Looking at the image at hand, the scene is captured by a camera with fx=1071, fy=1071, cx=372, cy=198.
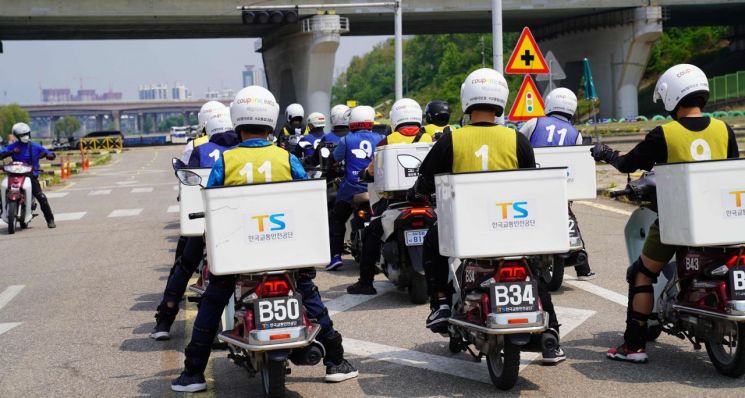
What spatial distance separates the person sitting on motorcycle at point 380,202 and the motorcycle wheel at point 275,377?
406cm

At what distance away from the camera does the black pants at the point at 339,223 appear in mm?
12195

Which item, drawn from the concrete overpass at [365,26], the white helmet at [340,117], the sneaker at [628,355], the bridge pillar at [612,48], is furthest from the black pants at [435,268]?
the bridge pillar at [612,48]

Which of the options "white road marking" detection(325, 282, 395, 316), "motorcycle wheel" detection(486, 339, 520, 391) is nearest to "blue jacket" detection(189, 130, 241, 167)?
"white road marking" detection(325, 282, 395, 316)

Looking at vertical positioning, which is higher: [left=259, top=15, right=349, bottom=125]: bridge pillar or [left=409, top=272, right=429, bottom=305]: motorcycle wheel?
[left=259, top=15, right=349, bottom=125]: bridge pillar

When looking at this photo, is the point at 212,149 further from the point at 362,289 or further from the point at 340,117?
the point at 340,117

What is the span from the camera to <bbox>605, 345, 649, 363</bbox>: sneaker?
6.98 meters

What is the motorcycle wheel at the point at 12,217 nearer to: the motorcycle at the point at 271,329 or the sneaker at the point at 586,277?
the sneaker at the point at 586,277

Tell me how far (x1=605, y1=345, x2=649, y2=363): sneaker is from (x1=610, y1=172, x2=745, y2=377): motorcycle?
228 millimetres

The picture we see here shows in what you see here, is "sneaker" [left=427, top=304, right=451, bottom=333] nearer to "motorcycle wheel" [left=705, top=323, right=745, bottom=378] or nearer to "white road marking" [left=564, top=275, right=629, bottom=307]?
"motorcycle wheel" [left=705, top=323, right=745, bottom=378]

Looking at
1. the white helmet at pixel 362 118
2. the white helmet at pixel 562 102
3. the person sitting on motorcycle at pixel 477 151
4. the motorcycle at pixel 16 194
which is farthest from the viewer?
the motorcycle at pixel 16 194

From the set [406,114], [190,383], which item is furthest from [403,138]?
[190,383]

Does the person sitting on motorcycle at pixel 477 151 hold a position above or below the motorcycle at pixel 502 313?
above

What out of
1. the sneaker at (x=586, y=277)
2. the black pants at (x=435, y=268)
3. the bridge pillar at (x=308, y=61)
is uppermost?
the bridge pillar at (x=308, y=61)

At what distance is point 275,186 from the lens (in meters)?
6.05
